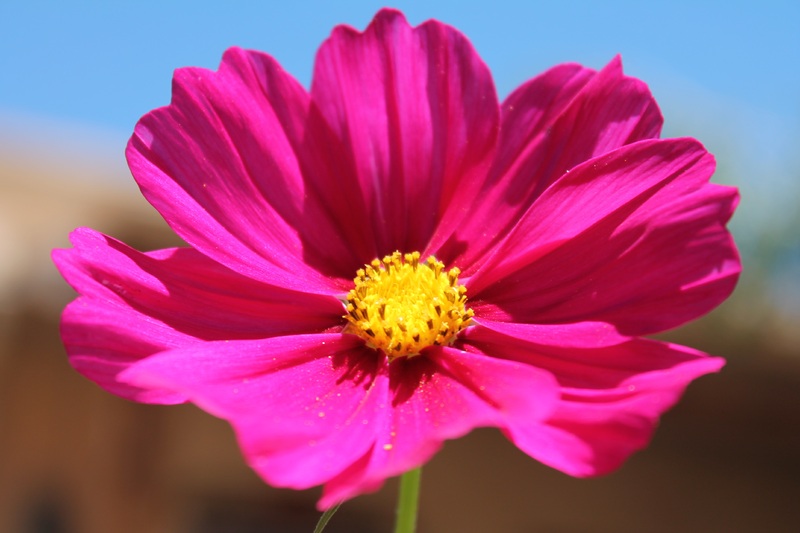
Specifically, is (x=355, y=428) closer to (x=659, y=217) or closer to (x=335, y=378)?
(x=335, y=378)

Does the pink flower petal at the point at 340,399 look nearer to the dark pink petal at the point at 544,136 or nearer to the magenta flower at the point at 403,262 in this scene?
the magenta flower at the point at 403,262

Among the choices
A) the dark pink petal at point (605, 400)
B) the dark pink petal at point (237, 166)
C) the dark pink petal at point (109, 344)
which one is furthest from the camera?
the dark pink petal at point (237, 166)

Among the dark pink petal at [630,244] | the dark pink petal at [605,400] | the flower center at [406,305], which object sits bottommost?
the flower center at [406,305]

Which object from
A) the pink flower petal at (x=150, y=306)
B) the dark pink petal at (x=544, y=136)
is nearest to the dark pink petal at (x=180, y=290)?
the pink flower petal at (x=150, y=306)

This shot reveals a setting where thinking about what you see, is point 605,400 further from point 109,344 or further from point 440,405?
point 109,344

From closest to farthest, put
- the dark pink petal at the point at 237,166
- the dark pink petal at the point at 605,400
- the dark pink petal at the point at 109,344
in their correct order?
1. the dark pink petal at the point at 605,400
2. the dark pink petal at the point at 109,344
3. the dark pink petal at the point at 237,166

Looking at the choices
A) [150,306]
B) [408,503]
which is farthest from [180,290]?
[408,503]
